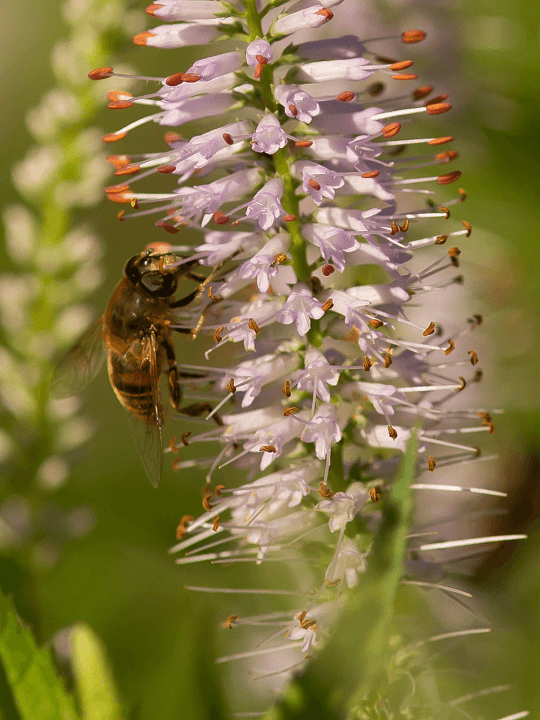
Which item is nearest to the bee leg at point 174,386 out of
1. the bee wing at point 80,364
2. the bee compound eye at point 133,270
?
the bee compound eye at point 133,270

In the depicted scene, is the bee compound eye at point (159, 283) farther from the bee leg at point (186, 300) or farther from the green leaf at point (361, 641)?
the green leaf at point (361, 641)

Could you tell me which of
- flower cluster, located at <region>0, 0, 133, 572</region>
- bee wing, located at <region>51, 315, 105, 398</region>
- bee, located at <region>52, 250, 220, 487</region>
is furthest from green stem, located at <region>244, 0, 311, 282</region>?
bee wing, located at <region>51, 315, 105, 398</region>

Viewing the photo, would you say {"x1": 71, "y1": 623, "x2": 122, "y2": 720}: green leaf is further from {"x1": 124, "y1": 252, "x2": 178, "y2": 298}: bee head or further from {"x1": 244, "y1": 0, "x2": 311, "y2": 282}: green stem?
{"x1": 124, "y1": 252, "x2": 178, "y2": 298}: bee head

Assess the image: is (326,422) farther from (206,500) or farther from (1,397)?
(1,397)

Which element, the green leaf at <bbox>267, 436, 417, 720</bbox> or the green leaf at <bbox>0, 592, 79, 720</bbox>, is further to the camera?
the green leaf at <bbox>0, 592, 79, 720</bbox>

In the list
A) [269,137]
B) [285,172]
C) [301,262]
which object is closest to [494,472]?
[301,262]

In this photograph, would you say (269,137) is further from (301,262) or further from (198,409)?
(198,409)
